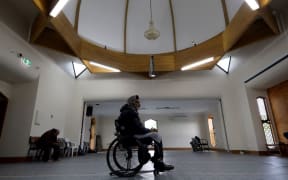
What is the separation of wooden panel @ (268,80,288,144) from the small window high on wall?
0.65ft

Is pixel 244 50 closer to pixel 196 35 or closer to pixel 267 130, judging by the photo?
pixel 196 35

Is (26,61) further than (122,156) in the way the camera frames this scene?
Yes

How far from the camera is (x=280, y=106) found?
5309 mm

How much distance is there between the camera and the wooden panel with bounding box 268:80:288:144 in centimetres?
510

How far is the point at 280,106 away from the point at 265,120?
0.65 meters

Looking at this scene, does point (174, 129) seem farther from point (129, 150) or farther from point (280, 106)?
point (129, 150)

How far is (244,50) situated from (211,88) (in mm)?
2102

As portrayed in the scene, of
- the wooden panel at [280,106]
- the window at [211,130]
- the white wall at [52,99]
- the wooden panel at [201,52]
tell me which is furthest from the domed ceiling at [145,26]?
the window at [211,130]

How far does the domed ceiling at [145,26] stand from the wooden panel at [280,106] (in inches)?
79.1

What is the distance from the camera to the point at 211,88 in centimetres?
700

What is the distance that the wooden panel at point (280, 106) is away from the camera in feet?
16.7

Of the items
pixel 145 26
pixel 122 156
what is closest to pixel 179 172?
pixel 122 156

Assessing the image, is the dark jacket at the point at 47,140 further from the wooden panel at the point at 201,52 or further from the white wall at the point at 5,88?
the wooden panel at the point at 201,52

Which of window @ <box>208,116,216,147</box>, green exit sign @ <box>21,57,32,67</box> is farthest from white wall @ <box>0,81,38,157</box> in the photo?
window @ <box>208,116,216,147</box>
